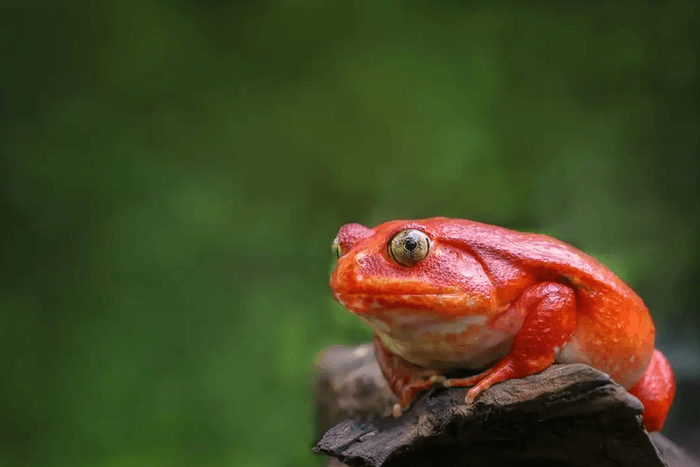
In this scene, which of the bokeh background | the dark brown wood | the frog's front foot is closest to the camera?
the dark brown wood

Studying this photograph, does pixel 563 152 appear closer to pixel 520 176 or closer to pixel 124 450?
pixel 520 176

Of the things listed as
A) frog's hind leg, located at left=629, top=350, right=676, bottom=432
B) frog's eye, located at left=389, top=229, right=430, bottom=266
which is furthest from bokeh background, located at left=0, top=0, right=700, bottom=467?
frog's eye, located at left=389, top=229, right=430, bottom=266

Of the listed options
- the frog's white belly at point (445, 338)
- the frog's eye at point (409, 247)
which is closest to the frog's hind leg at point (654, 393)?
the frog's white belly at point (445, 338)

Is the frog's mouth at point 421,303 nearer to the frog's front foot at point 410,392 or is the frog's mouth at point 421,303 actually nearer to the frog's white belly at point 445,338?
the frog's white belly at point 445,338

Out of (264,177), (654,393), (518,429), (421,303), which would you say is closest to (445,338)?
(421,303)

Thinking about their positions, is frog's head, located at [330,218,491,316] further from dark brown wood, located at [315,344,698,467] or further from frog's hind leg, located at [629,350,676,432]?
frog's hind leg, located at [629,350,676,432]

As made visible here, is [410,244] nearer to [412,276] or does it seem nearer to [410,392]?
[412,276]

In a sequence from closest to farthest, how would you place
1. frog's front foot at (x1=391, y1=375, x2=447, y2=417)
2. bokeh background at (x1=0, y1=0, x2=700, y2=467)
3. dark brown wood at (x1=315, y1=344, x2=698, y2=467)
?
dark brown wood at (x1=315, y1=344, x2=698, y2=467)
frog's front foot at (x1=391, y1=375, x2=447, y2=417)
bokeh background at (x1=0, y1=0, x2=700, y2=467)
